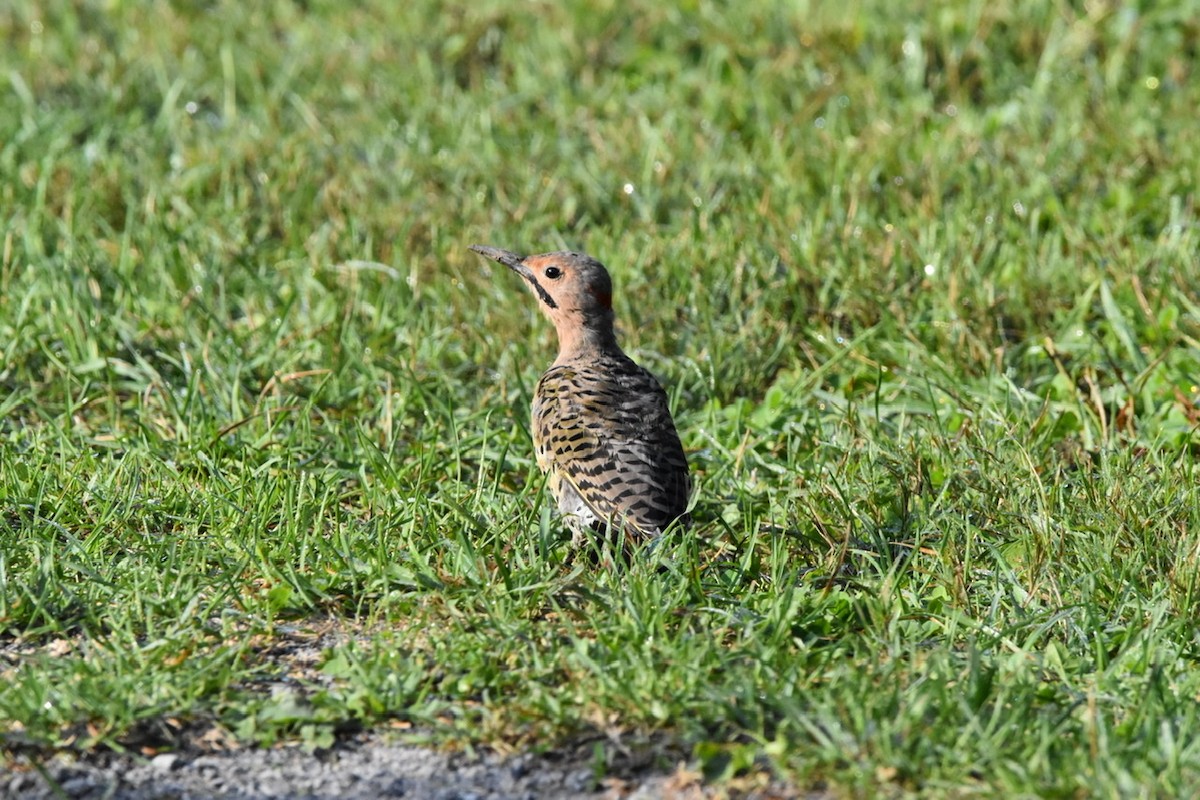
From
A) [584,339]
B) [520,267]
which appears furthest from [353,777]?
[520,267]

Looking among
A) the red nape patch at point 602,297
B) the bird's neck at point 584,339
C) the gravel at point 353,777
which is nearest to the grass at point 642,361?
the gravel at point 353,777

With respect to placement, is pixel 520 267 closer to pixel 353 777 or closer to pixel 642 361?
pixel 642 361

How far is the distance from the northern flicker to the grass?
13cm

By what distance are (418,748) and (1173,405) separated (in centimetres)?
→ 310

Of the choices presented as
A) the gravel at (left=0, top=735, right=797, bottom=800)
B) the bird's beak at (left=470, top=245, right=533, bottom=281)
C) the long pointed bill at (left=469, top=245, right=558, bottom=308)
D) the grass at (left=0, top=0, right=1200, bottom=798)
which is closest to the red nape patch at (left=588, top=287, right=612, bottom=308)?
the long pointed bill at (left=469, top=245, right=558, bottom=308)

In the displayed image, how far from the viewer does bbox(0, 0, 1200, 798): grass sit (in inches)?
151

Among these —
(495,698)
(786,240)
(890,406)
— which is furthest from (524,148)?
(495,698)

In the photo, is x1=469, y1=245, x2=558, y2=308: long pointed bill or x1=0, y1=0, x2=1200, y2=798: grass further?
x1=469, y1=245, x2=558, y2=308: long pointed bill

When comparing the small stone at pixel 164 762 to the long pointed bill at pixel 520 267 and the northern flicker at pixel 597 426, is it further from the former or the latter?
the long pointed bill at pixel 520 267

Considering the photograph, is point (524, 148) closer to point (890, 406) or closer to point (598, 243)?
point (598, 243)

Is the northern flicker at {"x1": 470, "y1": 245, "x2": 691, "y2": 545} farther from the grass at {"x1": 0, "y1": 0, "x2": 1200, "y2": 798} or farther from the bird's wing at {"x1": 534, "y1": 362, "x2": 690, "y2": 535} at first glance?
the grass at {"x1": 0, "y1": 0, "x2": 1200, "y2": 798}

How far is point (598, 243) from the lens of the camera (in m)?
6.70

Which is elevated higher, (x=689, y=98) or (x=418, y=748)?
(x=689, y=98)

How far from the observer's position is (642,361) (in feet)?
20.1
